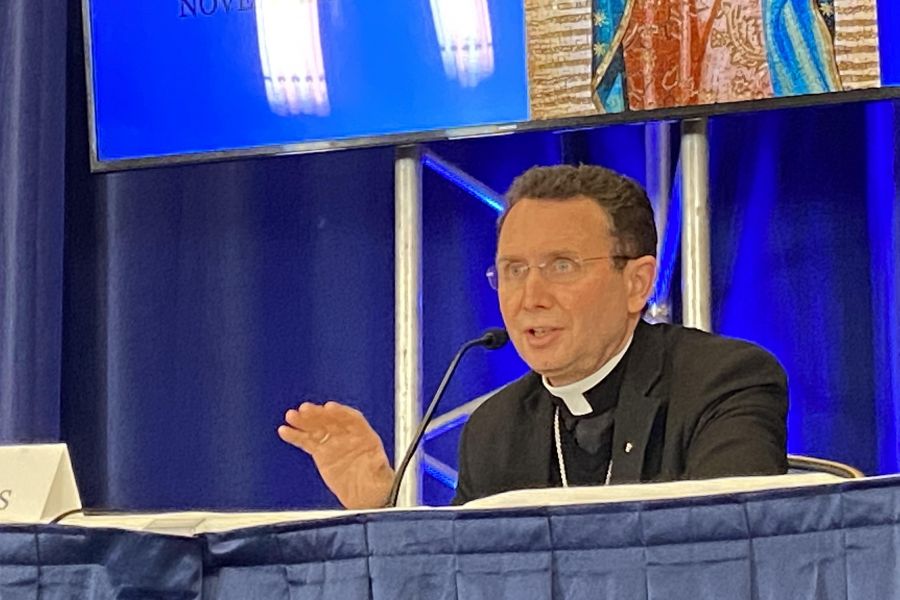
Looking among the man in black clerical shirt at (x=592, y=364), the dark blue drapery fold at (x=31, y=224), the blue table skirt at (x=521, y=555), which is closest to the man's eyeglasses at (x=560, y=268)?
the man in black clerical shirt at (x=592, y=364)

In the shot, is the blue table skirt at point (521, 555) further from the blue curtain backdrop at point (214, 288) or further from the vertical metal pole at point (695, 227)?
the blue curtain backdrop at point (214, 288)

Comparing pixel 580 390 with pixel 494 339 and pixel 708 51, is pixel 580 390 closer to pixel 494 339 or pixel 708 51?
pixel 494 339

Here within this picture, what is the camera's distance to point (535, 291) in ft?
5.90

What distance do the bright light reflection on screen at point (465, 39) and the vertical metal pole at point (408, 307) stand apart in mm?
173

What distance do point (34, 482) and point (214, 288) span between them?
1.63 meters

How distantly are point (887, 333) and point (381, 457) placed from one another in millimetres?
1053

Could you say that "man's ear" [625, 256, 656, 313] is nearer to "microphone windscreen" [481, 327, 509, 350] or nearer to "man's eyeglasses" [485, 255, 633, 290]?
"man's eyeglasses" [485, 255, 633, 290]

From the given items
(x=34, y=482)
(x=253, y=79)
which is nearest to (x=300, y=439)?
(x=34, y=482)

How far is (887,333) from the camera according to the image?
7.55ft

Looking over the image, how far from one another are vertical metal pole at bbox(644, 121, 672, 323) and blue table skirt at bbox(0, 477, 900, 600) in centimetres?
154

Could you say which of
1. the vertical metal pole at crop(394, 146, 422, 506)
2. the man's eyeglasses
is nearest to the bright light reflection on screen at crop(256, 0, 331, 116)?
the vertical metal pole at crop(394, 146, 422, 506)

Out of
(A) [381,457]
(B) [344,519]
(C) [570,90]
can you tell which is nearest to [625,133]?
(C) [570,90]

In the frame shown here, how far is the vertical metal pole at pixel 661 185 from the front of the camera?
2.37 meters

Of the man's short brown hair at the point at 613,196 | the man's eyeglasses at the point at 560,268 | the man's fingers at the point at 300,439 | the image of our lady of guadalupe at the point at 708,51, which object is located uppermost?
the image of our lady of guadalupe at the point at 708,51
